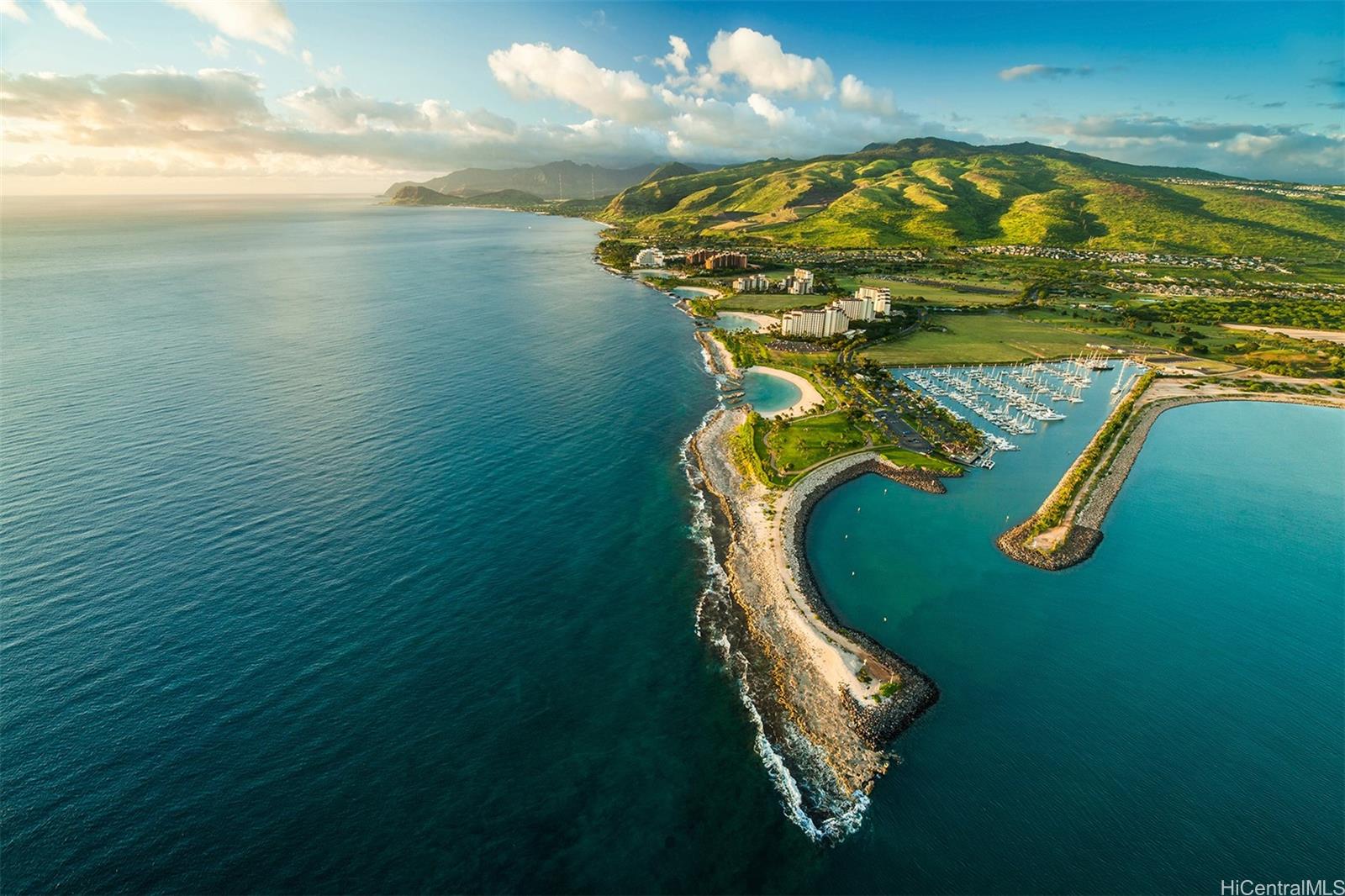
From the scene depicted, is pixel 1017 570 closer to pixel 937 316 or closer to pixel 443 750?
pixel 443 750

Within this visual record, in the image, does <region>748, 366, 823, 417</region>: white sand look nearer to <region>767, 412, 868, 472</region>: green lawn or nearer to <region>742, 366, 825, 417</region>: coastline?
<region>742, 366, 825, 417</region>: coastline

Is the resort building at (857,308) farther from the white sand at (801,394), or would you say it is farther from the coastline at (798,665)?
the coastline at (798,665)

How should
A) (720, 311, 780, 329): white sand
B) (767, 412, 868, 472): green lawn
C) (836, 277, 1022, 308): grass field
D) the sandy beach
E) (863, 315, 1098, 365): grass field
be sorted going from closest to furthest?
the sandy beach → (767, 412, 868, 472): green lawn → (863, 315, 1098, 365): grass field → (720, 311, 780, 329): white sand → (836, 277, 1022, 308): grass field

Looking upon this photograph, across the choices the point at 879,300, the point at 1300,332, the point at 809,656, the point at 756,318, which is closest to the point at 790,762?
the point at 809,656

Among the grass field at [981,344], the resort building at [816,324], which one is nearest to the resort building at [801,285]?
the grass field at [981,344]

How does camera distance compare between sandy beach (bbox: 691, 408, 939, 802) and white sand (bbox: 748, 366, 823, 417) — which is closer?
sandy beach (bbox: 691, 408, 939, 802)

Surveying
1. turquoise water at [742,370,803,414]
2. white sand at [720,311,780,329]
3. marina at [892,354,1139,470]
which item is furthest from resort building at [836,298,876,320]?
turquoise water at [742,370,803,414]

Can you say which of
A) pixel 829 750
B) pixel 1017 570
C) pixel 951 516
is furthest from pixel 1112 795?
pixel 951 516
